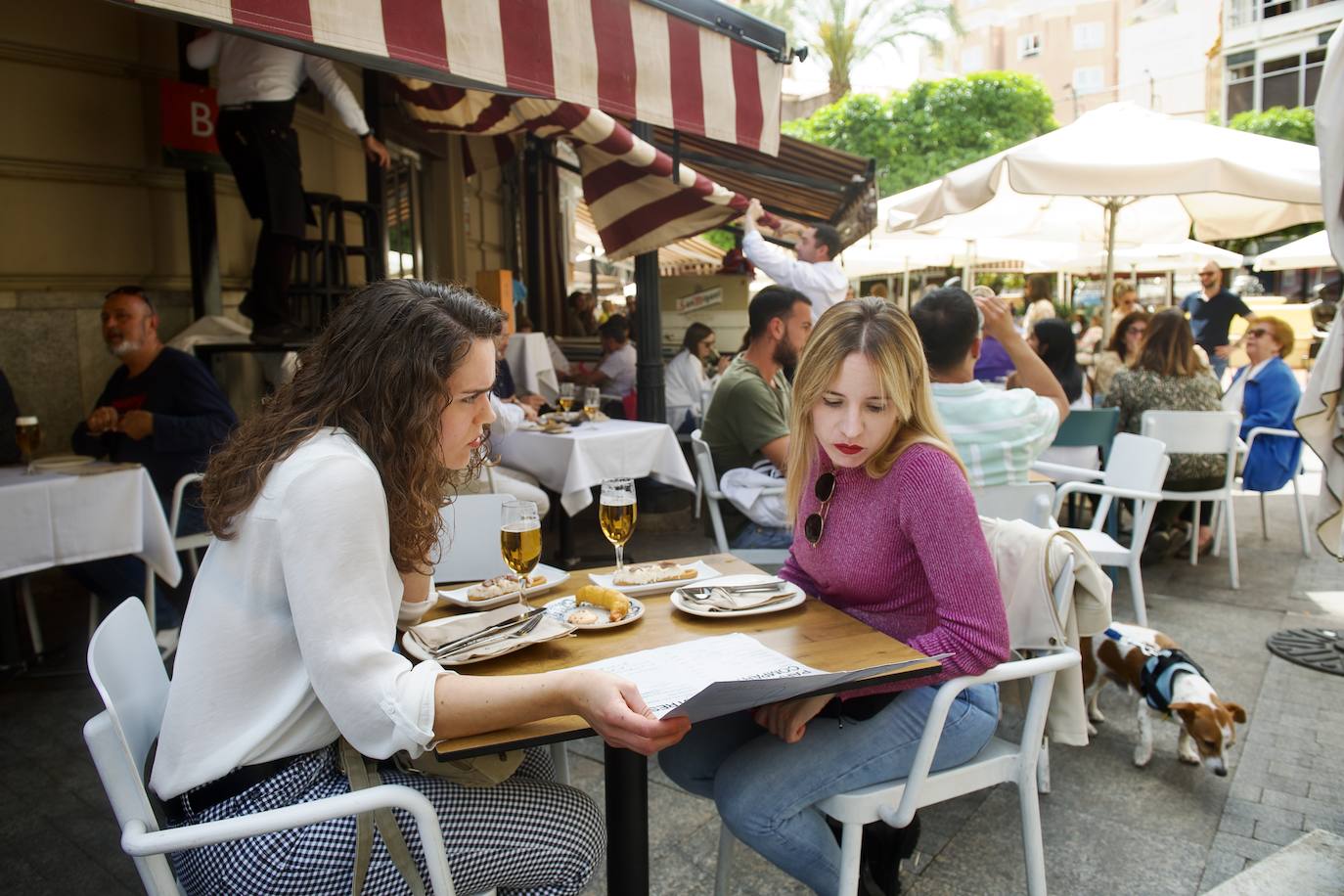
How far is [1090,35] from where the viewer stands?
172 feet

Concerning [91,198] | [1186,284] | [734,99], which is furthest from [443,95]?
[1186,284]

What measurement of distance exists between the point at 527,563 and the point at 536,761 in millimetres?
440

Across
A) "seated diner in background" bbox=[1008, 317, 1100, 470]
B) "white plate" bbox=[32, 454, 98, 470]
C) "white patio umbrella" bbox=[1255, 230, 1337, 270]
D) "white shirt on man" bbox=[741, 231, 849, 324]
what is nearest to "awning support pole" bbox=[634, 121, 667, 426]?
"white shirt on man" bbox=[741, 231, 849, 324]

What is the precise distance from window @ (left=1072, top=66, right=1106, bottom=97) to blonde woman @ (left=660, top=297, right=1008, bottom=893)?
58790 mm

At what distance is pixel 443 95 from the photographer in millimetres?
5668

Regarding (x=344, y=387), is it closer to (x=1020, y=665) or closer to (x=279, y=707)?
(x=279, y=707)

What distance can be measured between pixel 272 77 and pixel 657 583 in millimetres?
3795

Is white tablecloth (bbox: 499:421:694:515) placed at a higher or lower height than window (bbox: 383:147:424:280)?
lower

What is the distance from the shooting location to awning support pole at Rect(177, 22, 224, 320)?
18.5ft

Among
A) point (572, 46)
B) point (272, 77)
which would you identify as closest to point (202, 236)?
point (272, 77)

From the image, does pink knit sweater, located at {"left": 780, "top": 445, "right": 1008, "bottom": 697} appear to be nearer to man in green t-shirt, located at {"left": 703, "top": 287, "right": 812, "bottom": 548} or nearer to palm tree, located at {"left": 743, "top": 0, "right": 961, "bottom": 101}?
man in green t-shirt, located at {"left": 703, "top": 287, "right": 812, "bottom": 548}

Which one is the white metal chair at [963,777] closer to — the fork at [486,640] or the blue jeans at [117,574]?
the fork at [486,640]

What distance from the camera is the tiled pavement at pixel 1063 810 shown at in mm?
2436

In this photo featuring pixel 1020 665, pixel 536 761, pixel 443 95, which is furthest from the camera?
pixel 443 95
